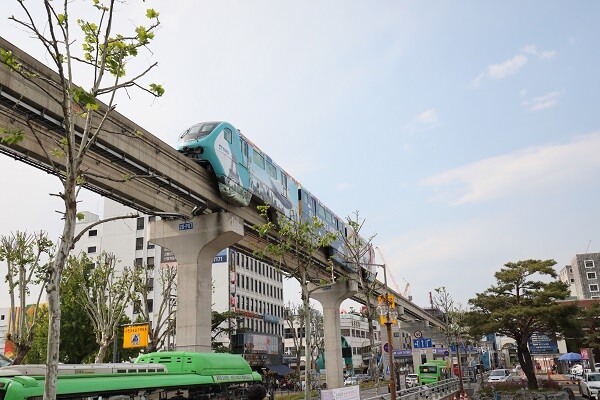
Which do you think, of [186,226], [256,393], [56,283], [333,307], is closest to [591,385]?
[333,307]

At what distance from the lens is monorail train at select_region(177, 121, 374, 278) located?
24.2 metres

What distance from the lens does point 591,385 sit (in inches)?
1264

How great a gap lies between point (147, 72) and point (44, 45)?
181 cm

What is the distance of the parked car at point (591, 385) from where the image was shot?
31734 millimetres

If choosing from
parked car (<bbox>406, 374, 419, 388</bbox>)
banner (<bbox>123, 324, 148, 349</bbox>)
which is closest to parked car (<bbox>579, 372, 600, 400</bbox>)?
parked car (<bbox>406, 374, 419, 388</bbox>)

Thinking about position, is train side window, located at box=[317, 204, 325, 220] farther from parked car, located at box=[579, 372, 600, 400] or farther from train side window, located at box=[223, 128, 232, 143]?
parked car, located at box=[579, 372, 600, 400]

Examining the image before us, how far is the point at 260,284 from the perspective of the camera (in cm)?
8012

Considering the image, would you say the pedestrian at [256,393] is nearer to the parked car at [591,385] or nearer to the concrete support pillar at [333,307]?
the parked car at [591,385]

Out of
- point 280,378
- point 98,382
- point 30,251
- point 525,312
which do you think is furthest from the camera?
point 280,378

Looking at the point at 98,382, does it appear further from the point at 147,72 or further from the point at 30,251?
the point at 30,251

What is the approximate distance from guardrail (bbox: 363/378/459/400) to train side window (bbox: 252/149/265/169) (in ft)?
44.0

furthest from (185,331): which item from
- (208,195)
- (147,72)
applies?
(147,72)

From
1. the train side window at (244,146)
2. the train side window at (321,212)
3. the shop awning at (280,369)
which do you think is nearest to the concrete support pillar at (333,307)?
the train side window at (321,212)

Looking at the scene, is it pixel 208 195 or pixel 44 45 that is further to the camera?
pixel 208 195
